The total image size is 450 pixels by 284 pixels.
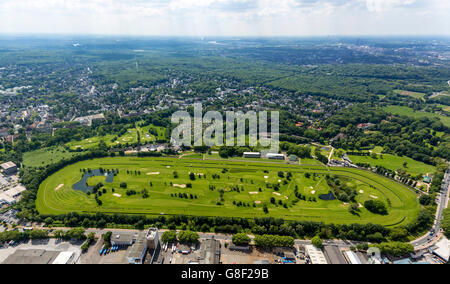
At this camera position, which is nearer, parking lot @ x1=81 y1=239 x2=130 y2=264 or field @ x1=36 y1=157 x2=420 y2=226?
parking lot @ x1=81 y1=239 x2=130 y2=264

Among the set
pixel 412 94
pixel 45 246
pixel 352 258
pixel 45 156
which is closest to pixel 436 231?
pixel 352 258

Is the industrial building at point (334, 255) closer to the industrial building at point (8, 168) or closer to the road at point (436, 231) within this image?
the road at point (436, 231)

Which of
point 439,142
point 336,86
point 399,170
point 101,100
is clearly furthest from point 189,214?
point 336,86

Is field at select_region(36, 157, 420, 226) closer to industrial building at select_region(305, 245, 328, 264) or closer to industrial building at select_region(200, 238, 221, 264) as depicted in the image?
industrial building at select_region(305, 245, 328, 264)

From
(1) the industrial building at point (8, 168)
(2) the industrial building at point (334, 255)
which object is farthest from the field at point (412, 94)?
(1) the industrial building at point (8, 168)

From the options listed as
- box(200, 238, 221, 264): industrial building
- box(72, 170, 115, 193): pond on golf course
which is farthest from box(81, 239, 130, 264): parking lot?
box(72, 170, 115, 193): pond on golf course

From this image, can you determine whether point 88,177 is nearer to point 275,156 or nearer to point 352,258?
point 275,156
